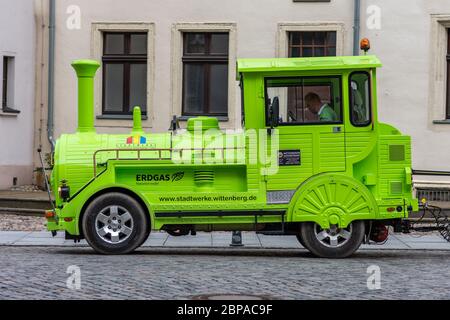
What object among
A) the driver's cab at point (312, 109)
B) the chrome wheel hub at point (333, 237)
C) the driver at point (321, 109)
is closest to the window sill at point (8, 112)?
the driver's cab at point (312, 109)

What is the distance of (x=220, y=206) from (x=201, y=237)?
11.3 ft

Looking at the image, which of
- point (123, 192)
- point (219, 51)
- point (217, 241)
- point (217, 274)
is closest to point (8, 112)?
point (219, 51)

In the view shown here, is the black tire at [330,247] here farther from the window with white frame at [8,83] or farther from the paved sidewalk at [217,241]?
the window with white frame at [8,83]

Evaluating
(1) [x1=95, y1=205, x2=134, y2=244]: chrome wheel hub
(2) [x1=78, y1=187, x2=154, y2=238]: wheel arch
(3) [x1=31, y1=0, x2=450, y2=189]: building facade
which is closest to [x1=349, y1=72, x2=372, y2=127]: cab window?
(2) [x1=78, y1=187, x2=154, y2=238]: wheel arch

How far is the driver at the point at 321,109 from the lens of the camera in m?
15.5

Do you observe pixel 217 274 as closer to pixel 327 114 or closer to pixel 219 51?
pixel 327 114

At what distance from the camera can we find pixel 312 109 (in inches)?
610

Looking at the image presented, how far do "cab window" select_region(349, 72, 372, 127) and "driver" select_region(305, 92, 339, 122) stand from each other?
27cm

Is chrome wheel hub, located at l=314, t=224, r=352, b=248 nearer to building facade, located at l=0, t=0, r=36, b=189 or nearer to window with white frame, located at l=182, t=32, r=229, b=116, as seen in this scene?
window with white frame, located at l=182, t=32, r=229, b=116

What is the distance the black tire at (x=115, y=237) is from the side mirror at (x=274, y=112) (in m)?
2.16

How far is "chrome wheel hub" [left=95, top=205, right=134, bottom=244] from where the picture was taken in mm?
15664

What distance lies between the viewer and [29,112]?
990 inches

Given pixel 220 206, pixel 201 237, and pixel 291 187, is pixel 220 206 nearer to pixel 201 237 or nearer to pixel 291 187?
pixel 291 187

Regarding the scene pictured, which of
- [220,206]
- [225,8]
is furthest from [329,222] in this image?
[225,8]
